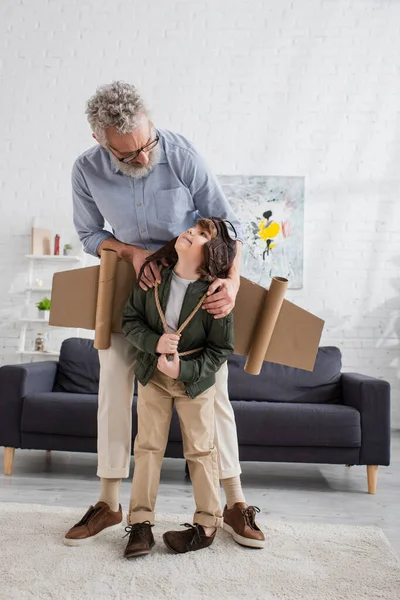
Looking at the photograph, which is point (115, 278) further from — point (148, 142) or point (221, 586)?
point (221, 586)

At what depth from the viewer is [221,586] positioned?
178 centimetres

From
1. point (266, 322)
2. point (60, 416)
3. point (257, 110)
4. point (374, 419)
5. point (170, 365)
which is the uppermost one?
point (257, 110)

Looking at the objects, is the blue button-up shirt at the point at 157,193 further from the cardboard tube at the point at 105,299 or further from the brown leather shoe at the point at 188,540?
the brown leather shoe at the point at 188,540

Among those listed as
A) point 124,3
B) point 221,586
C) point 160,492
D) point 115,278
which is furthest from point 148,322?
point 124,3

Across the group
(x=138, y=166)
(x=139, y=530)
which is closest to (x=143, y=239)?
(x=138, y=166)

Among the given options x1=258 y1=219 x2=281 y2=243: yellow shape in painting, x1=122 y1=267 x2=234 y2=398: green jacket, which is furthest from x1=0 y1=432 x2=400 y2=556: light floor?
x1=258 y1=219 x2=281 y2=243: yellow shape in painting

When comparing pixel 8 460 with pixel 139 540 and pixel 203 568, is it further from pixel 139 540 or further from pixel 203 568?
pixel 203 568

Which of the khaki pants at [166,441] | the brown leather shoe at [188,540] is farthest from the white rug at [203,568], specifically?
the khaki pants at [166,441]

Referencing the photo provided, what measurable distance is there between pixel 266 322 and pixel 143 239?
50 cm

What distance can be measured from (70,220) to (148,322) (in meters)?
3.34

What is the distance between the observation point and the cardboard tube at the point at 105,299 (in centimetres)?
210

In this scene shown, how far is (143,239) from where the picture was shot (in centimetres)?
215

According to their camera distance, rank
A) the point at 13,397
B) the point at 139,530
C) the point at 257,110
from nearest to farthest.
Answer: the point at 139,530 → the point at 13,397 → the point at 257,110

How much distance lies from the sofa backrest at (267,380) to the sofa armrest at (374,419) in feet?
1.15
